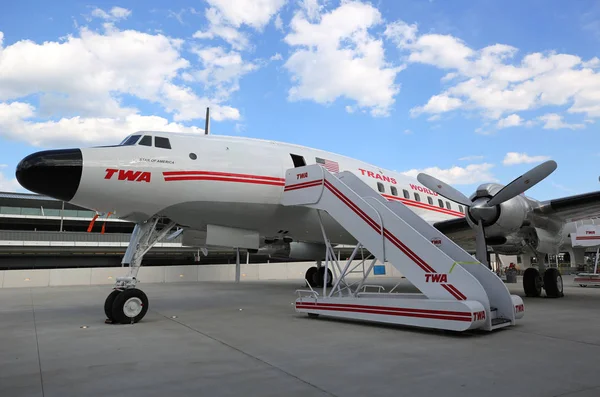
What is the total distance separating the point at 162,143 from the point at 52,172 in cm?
214

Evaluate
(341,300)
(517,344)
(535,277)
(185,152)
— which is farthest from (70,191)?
(535,277)

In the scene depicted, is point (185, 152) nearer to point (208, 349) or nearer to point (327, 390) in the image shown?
point (208, 349)

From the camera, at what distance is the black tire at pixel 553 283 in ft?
39.9

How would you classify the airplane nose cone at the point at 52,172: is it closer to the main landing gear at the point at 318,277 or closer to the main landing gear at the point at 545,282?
the main landing gear at the point at 545,282

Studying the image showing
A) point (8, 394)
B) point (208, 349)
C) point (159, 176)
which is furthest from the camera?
point (159, 176)

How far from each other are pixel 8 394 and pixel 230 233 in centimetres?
649

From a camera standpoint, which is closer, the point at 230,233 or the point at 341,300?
the point at 341,300

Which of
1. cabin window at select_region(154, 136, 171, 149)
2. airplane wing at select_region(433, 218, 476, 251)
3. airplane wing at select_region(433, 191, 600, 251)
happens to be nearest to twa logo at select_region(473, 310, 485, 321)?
airplane wing at select_region(433, 191, 600, 251)

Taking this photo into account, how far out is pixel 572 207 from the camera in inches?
415

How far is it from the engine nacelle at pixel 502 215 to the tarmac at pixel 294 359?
243 cm

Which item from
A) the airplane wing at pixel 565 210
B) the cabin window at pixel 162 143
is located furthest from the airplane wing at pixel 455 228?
the cabin window at pixel 162 143

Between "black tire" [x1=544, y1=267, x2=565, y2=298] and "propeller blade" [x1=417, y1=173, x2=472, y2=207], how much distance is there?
4.89 m

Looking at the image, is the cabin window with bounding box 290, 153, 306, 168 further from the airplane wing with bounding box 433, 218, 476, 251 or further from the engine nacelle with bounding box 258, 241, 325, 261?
the engine nacelle with bounding box 258, 241, 325, 261

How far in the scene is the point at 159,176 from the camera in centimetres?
841
